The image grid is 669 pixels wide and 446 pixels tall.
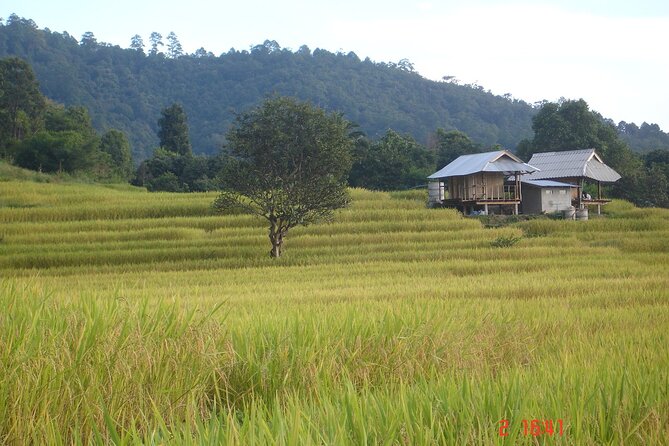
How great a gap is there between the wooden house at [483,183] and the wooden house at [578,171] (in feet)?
16.1

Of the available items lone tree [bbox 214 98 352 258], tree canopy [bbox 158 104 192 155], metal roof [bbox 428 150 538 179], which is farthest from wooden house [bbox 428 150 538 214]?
tree canopy [bbox 158 104 192 155]

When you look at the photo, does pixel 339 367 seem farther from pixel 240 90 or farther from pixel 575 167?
pixel 240 90

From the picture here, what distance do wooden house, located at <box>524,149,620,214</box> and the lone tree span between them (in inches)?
731

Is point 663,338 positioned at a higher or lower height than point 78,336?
lower

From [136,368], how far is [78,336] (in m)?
0.51

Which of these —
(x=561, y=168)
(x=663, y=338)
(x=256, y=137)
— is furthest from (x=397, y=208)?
(x=663, y=338)

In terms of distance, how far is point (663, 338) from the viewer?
7.23 metres

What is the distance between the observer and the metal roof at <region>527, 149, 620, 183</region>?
43469 millimetres

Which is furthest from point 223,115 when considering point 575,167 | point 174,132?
point 575,167

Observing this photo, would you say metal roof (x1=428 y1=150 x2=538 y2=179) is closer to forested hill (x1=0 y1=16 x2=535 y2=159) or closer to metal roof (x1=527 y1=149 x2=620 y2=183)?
metal roof (x1=527 y1=149 x2=620 y2=183)

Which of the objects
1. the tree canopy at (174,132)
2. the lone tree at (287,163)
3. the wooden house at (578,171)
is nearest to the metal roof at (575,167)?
the wooden house at (578,171)

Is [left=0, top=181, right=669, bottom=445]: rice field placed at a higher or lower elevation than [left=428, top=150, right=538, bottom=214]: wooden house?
lower

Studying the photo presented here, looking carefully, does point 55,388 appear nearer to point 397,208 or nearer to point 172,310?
point 172,310

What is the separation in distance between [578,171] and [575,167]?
31.0 inches
